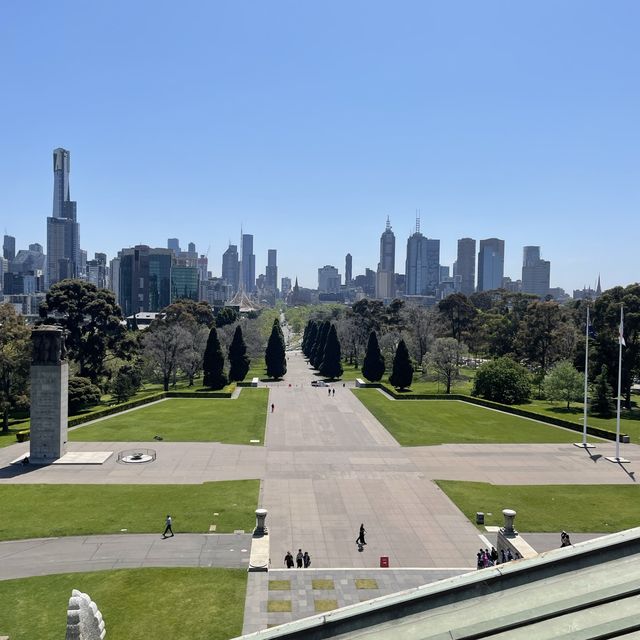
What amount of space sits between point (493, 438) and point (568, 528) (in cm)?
1793

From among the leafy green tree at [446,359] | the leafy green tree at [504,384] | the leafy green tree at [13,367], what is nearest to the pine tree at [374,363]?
the leafy green tree at [446,359]

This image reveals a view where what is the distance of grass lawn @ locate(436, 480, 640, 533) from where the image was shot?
26516 millimetres

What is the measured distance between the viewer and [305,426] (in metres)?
47.6

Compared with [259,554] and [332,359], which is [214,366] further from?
[259,554]

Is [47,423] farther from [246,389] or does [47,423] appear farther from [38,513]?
[246,389]

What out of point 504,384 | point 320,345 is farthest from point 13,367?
point 320,345

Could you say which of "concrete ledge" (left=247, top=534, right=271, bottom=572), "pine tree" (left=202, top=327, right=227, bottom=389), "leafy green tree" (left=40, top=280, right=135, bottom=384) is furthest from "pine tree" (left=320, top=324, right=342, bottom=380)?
"concrete ledge" (left=247, top=534, right=271, bottom=572)

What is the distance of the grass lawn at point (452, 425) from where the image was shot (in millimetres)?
43625

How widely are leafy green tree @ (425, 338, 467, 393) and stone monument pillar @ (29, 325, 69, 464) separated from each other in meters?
42.0

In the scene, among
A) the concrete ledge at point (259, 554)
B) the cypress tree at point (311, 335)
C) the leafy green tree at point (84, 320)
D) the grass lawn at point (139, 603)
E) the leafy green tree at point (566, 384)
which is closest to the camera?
the grass lawn at point (139, 603)

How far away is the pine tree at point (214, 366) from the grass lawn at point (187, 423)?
22.9ft

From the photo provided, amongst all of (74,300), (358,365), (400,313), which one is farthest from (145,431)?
(400,313)

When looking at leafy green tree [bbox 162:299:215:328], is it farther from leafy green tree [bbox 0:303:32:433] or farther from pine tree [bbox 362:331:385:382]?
leafy green tree [bbox 0:303:32:433]

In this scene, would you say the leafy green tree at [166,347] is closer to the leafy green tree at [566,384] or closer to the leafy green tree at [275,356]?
the leafy green tree at [275,356]
